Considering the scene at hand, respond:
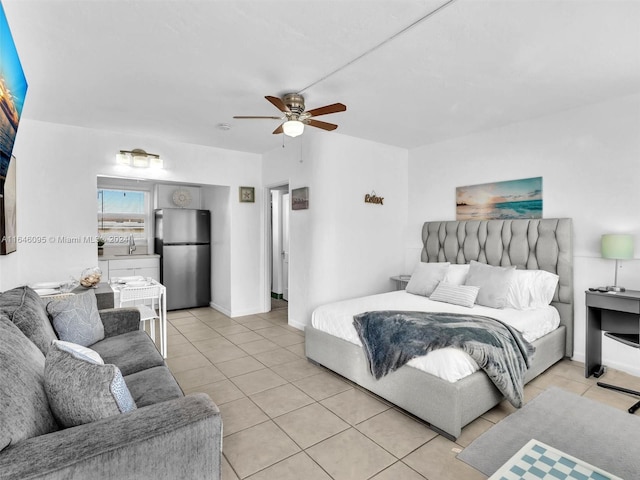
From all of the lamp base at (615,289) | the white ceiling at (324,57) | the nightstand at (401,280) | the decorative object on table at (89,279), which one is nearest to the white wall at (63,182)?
the white ceiling at (324,57)

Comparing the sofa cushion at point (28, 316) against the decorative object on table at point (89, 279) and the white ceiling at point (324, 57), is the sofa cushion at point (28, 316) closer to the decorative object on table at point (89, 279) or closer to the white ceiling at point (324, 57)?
the decorative object on table at point (89, 279)

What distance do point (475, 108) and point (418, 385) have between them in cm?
276

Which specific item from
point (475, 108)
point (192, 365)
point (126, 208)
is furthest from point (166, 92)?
point (126, 208)

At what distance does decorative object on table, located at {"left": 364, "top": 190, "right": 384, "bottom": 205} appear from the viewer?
15.4 ft

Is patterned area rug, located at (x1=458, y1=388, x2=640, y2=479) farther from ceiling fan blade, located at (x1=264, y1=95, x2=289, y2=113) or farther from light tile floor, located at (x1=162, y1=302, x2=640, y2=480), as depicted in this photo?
ceiling fan blade, located at (x1=264, y1=95, x2=289, y2=113)

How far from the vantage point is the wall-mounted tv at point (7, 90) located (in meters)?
1.64

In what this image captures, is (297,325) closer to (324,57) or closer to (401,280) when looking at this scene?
(401,280)

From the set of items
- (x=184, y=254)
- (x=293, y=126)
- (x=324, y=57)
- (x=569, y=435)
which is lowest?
(x=569, y=435)

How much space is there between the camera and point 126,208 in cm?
611

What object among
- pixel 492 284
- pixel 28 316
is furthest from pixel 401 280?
pixel 28 316

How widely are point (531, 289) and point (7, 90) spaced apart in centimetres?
427

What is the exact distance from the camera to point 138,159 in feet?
13.9

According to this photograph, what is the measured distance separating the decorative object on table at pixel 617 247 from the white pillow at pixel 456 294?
1.13 meters

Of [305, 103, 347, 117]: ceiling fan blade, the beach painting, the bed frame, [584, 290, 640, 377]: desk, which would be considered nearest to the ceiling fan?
[305, 103, 347, 117]: ceiling fan blade
